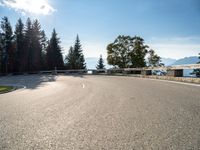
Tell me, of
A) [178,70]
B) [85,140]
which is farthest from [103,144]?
[178,70]

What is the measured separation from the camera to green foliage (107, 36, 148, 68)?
5594 cm

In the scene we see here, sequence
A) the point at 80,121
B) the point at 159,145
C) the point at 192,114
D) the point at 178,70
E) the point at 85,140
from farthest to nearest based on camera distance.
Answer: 1. the point at 178,70
2. the point at 192,114
3. the point at 80,121
4. the point at 85,140
5. the point at 159,145

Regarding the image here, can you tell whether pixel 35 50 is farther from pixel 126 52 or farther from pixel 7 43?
pixel 126 52

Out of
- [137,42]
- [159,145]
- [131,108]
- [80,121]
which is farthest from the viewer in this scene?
[137,42]

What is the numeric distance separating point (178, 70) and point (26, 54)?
166 feet

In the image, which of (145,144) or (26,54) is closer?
(145,144)

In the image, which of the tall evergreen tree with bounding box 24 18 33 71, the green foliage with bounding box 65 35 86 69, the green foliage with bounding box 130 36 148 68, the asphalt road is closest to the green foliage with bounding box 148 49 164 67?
the green foliage with bounding box 130 36 148 68

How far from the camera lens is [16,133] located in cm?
439

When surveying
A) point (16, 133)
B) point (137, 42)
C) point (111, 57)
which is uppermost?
point (137, 42)

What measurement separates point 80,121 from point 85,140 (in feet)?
4.76

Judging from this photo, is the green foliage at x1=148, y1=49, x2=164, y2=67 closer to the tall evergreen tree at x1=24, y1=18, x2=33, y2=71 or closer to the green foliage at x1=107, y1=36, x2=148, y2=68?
the green foliage at x1=107, y1=36, x2=148, y2=68

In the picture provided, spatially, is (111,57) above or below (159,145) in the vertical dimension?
above

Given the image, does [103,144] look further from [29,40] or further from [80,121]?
[29,40]

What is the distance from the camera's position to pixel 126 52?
56812 mm
